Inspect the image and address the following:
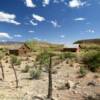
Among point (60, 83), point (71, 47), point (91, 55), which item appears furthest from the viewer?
point (71, 47)

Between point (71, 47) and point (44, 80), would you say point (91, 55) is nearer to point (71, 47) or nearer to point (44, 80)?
point (44, 80)

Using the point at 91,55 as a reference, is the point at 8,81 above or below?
below

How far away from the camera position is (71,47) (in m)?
50.5

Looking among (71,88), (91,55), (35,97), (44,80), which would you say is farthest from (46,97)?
(91,55)

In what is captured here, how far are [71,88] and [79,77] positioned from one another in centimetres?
377

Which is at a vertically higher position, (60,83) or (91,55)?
(91,55)

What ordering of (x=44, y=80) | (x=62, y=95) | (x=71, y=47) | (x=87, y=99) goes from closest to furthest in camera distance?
(x=87, y=99), (x=62, y=95), (x=44, y=80), (x=71, y=47)

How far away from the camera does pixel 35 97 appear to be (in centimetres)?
1295

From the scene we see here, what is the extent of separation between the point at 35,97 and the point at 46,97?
0.71 meters

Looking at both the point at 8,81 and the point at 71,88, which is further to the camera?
the point at 8,81

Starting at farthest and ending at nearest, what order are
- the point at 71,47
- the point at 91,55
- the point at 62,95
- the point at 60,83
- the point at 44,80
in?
1. the point at 71,47
2. the point at 91,55
3. the point at 44,80
4. the point at 60,83
5. the point at 62,95

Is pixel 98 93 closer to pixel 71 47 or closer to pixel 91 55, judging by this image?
pixel 91 55

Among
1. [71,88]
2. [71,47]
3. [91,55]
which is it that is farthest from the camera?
[71,47]

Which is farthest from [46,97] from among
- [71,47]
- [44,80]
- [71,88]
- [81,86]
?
[71,47]
